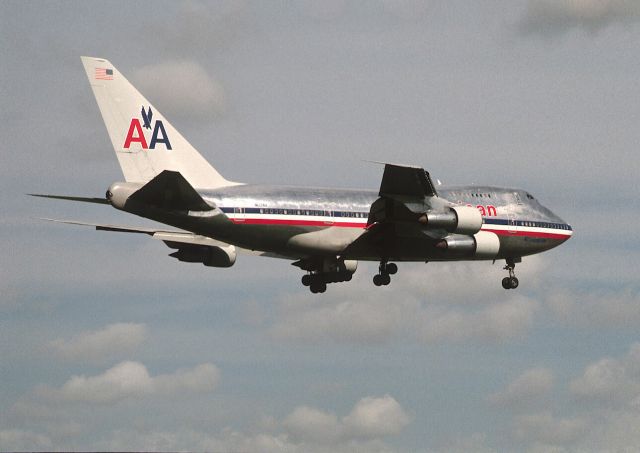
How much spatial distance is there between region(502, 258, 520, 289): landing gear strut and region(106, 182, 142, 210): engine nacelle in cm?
2155

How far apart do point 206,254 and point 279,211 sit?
22.4 feet

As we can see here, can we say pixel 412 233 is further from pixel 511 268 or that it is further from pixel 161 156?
pixel 161 156

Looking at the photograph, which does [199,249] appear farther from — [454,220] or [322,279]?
[454,220]

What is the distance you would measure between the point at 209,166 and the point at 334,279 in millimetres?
9209

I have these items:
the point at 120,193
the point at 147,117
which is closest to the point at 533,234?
the point at 147,117

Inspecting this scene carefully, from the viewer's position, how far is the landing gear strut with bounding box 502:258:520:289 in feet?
198

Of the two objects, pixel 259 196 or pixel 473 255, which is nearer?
pixel 259 196

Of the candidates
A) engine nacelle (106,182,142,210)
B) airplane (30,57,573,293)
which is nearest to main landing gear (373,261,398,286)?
airplane (30,57,573,293)

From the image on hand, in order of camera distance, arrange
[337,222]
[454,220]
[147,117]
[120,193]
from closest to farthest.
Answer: [120,193] < [147,117] < [454,220] < [337,222]

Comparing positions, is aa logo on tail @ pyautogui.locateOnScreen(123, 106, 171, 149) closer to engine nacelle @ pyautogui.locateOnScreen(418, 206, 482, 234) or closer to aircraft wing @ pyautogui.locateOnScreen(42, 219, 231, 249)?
aircraft wing @ pyautogui.locateOnScreen(42, 219, 231, 249)

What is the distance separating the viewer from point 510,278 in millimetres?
60375

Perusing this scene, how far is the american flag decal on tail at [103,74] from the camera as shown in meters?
51.0

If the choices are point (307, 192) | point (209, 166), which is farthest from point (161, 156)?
point (307, 192)

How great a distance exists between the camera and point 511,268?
60.5 m
